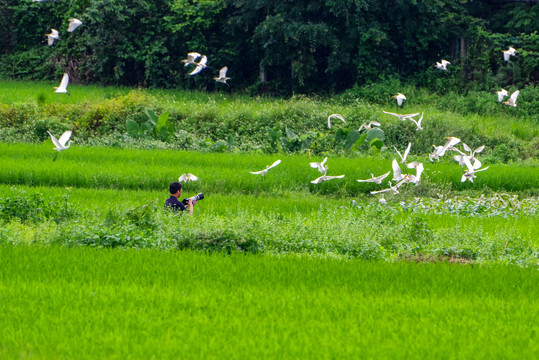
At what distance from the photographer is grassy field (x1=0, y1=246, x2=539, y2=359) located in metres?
4.79

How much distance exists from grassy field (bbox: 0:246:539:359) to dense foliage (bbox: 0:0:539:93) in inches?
664

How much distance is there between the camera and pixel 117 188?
475 inches

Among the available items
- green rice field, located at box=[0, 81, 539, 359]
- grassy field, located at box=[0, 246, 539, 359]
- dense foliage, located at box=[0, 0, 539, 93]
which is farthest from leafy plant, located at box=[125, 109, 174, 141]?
grassy field, located at box=[0, 246, 539, 359]

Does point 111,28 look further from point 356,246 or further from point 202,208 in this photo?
point 356,246

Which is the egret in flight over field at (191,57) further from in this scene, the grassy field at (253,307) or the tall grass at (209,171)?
the grassy field at (253,307)

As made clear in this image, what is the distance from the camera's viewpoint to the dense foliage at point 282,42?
2338cm

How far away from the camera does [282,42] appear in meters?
23.8

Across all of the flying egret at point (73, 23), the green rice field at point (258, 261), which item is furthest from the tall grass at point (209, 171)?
the flying egret at point (73, 23)

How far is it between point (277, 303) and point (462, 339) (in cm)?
143

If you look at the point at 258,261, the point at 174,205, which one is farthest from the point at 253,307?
the point at 174,205

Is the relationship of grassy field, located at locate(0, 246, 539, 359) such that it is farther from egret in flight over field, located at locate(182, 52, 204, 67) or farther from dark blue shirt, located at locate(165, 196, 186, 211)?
egret in flight over field, located at locate(182, 52, 204, 67)

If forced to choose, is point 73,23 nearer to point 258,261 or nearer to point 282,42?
point 258,261

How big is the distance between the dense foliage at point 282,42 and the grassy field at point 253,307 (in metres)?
16.9

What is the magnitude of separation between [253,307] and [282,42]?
19.0 m
